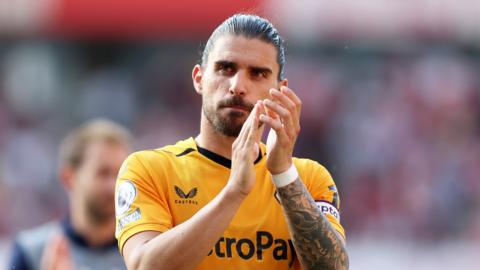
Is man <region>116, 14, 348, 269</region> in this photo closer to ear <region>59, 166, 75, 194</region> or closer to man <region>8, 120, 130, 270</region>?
man <region>8, 120, 130, 270</region>

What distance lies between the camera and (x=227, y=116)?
524cm

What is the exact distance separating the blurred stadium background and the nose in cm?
1057

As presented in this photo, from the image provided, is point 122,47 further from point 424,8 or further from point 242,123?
point 242,123

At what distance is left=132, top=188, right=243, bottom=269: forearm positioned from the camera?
4766mm

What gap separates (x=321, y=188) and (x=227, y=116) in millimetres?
647

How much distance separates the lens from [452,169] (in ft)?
59.4

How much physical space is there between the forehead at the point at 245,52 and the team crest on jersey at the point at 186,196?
0.61 meters

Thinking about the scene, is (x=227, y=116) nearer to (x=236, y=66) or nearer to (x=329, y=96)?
(x=236, y=66)

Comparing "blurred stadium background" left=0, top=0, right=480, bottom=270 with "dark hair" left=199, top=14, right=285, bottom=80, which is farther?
"blurred stadium background" left=0, top=0, right=480, bottom=270

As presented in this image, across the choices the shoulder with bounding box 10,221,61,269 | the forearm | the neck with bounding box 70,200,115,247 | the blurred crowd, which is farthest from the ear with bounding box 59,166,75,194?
the blurred crowd

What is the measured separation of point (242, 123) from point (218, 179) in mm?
353

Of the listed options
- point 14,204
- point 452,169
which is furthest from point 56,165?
point 452,169

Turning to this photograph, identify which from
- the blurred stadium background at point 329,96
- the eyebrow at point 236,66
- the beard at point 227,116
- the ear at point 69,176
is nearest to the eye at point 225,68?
the eyebrow at point 236,66

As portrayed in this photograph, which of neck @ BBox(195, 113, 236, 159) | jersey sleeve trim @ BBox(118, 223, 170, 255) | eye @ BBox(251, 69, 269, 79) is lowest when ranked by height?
jersey sleeve trim @ BBox(118, 223, 170, 255)
